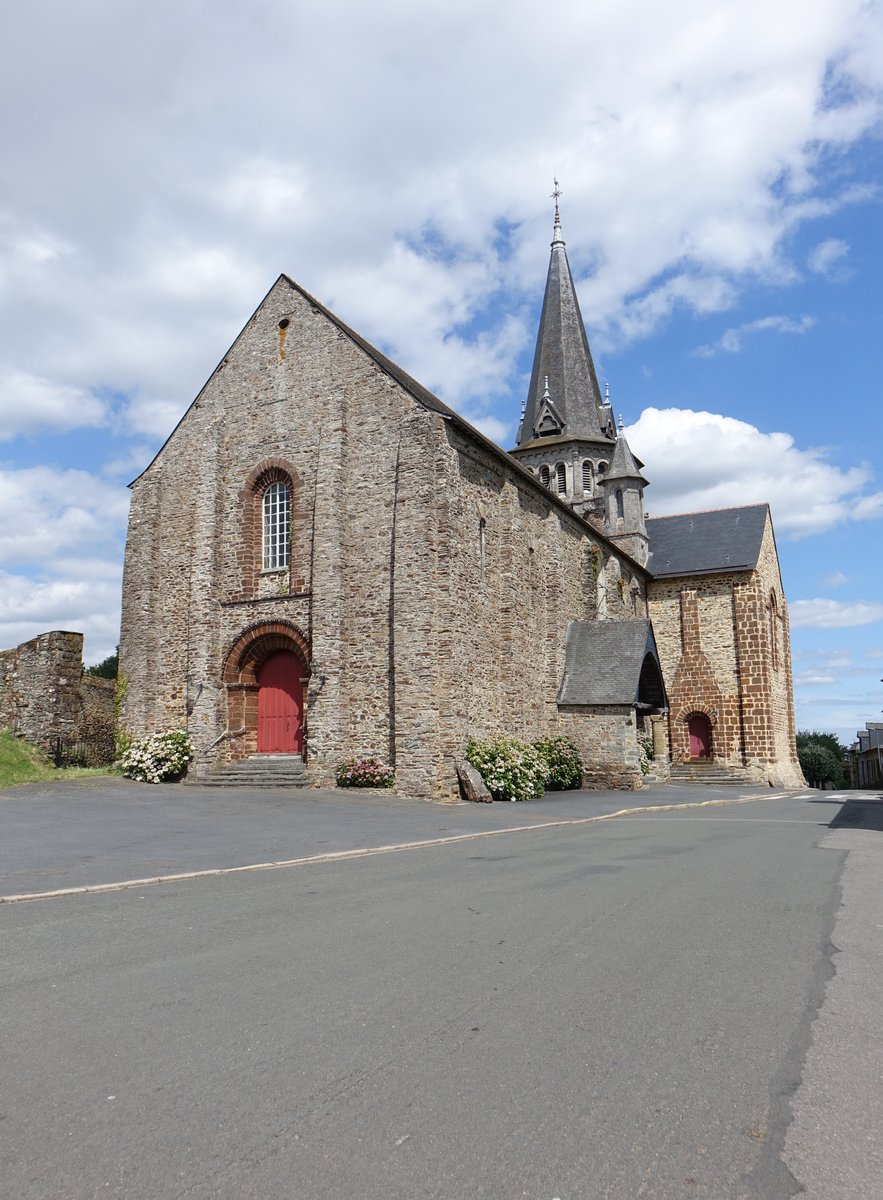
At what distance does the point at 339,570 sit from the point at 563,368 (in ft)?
104

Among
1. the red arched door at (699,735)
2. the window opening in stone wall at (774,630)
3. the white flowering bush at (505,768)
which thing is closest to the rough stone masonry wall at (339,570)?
the white flowering bush at (505,768)

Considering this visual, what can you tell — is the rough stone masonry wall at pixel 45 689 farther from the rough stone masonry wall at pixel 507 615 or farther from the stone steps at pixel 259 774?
the rough stone masonry wall at pixel 507 615

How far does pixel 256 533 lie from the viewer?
21.0m

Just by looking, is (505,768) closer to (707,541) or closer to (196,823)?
(196,823)

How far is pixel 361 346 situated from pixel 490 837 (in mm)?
12804

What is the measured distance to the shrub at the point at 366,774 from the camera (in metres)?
17.4

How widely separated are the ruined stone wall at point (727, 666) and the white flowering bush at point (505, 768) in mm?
16280

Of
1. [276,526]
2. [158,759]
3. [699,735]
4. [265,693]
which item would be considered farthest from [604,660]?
[158,759]

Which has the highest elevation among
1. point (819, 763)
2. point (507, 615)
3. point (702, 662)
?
point (507, 615)

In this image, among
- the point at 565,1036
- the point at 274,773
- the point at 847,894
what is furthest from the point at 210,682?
the point at 565,1036

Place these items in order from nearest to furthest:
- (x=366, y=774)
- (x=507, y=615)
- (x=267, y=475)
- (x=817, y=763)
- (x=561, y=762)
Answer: (x=366, y=774) < (x=267, y=475) < (x=507, y=615) < (x=561, y=762) < (x=817, y=763)

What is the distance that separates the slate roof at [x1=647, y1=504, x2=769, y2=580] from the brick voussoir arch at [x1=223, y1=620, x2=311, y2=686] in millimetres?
20879

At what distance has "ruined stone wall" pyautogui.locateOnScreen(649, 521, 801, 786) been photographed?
33.0 metres

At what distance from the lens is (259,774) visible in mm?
18703
